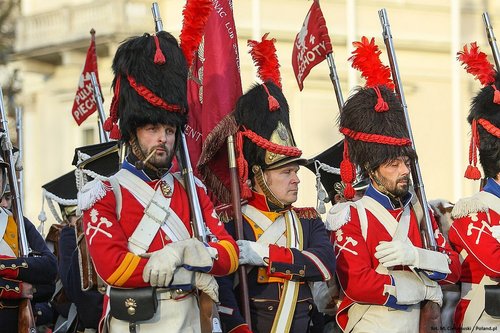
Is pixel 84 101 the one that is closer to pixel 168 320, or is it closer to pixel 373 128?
pixel 373 128

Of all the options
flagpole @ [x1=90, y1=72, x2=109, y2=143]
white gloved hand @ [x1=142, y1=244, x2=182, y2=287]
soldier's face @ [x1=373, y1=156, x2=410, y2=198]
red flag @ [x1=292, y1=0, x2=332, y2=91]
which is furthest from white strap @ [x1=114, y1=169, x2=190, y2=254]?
flagpole @ [x1=90, y1=72, x2=109, y2=143]

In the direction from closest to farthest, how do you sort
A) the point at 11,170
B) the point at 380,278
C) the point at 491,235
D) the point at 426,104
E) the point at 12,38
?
the point at 380,278
the point at 491,235
the point at 11,170
the point at 426,104
the point at 12,38

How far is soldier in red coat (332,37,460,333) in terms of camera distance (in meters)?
7.86

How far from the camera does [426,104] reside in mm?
25562

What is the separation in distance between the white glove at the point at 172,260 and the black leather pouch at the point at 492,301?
230 centimetres

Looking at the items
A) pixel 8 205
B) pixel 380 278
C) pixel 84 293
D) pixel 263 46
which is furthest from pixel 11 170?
pixel 380 278

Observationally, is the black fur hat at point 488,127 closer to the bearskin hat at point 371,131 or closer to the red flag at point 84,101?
the bearskin hat at point 371,131

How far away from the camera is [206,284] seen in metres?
6.88

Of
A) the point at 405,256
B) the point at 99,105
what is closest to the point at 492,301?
the point at 405,256

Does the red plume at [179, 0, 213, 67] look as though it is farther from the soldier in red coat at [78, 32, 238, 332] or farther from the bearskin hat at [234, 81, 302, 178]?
the bearskin hat at [234, 81, 302, 178]

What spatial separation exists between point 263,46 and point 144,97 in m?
1.64

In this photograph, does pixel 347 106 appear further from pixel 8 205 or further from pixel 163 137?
pixel 8 205

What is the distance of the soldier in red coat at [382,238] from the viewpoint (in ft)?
25.8

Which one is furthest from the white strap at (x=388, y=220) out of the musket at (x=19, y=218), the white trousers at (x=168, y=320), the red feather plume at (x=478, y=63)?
the musket at (x=19, y=218)
